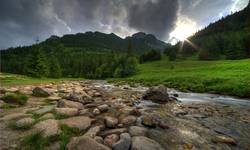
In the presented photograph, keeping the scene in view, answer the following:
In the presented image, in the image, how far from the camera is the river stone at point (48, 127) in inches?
331

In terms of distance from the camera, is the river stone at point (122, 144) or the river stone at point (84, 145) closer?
the river stone at point (84, 145)

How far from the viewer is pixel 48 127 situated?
8.90 m

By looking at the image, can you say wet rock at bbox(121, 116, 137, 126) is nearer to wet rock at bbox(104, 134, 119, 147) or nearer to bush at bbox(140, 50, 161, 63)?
wet rock at bbox(104, 134, 119, 147)

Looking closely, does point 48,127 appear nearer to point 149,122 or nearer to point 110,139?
point 110,139

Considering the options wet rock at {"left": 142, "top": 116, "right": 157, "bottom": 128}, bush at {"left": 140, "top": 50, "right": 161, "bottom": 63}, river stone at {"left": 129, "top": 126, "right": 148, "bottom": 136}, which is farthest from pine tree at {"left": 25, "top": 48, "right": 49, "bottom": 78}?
bush at {"left": 140, "top": 50, "right": 161, "bottom": 63}

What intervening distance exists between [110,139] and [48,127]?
304 cm

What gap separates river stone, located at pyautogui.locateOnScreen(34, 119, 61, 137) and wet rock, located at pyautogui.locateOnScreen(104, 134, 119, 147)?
2214mm

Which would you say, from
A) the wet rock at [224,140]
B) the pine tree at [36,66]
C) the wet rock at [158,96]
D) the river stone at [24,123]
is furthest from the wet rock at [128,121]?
the pine tree at [36,66]

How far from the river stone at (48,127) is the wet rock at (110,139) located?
2214 millimetres

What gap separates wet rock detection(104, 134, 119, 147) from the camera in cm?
806

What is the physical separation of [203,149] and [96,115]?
686cm

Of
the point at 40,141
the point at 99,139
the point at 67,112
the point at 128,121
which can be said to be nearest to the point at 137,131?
the point at 128,121

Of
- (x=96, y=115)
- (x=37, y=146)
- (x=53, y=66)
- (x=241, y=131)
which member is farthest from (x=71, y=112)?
(x=53, y=66)

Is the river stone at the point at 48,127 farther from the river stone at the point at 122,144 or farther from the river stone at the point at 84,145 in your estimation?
the river stone at the point at 122,144
